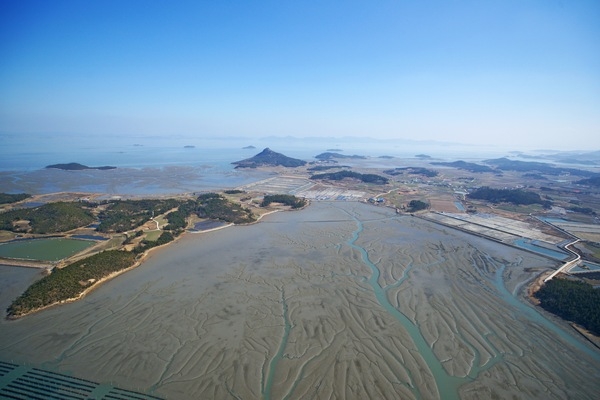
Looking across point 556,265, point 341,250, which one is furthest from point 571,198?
point 341,250

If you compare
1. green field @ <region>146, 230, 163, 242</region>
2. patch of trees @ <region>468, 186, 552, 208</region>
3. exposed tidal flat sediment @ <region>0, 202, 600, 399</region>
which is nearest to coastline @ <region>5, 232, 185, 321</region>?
exposed tidal flat sediment @ <region>0, 202, 600, 399</region>

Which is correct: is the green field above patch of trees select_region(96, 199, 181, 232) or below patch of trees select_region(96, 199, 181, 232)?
below

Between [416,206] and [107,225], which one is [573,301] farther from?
[107,225]

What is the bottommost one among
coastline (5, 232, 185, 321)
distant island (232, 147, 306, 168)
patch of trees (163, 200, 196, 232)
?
coastline (5, 232, 185, 321)

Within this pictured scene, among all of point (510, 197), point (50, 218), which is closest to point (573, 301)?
point (510, 197)

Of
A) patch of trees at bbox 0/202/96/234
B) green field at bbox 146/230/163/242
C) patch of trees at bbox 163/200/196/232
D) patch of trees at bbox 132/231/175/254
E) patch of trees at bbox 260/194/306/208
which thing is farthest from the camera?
patch of trees at bbox 260/194/306/208

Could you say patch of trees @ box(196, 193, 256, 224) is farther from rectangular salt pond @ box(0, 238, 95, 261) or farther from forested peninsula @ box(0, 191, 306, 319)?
rectangular salt pond @ box(0, 238, 95, 261)

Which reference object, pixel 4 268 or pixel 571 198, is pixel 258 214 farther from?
pixel 571 198

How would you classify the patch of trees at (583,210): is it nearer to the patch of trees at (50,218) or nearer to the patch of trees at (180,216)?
the patch of trees at (180,216)

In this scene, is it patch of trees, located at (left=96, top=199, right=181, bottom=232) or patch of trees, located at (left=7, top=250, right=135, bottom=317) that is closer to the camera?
patch of trees, located at (left=7, top=250, right=135, bottom=317)
